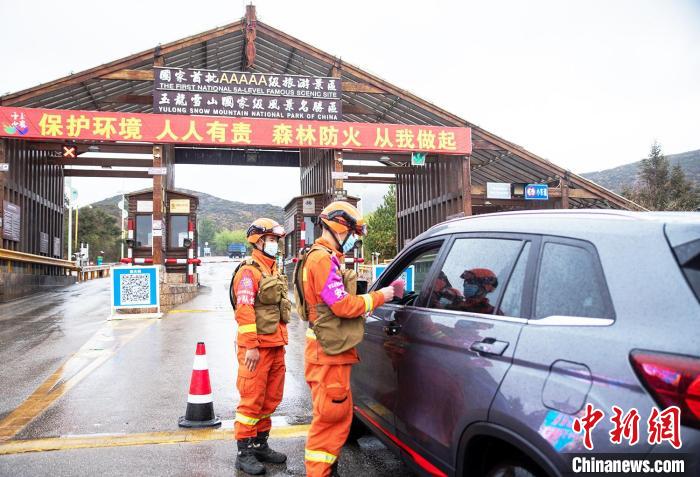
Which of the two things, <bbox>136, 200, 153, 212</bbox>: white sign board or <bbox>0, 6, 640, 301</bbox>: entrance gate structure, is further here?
<bbox>136, 200, 153, 212</bbox>: white sign board

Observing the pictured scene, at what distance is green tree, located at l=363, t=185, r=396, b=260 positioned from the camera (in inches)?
1805

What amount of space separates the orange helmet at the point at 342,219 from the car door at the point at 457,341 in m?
0.62

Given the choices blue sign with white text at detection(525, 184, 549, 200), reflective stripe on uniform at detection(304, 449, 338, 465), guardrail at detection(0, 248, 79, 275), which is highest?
blue sign with white text at detection(525, 184, 549, 200)

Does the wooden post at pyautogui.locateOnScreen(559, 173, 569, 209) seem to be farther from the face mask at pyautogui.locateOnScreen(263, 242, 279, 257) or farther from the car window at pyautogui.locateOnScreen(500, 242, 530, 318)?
the car window at pyautogui.locateOnScreen(500, 242, 530, 318)

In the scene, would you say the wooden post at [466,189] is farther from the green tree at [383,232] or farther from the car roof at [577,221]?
the green tree at [383,232]

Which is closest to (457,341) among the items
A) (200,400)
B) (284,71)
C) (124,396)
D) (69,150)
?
(200,400)

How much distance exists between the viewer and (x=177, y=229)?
66.2 feet

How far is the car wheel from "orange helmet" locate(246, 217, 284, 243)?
8.12ft

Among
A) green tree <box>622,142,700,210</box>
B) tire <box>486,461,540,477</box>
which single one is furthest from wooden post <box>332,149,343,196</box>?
green tree <box>622,142,700,210</box>

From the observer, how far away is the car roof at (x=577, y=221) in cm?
204

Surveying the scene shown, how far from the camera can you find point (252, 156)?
862 inches

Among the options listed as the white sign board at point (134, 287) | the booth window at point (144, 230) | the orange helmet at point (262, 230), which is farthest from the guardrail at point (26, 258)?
the orange helmet at point (262, 230)

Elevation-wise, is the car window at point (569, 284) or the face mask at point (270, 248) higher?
the face mask at point (270, 248)

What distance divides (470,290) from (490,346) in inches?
18.5
